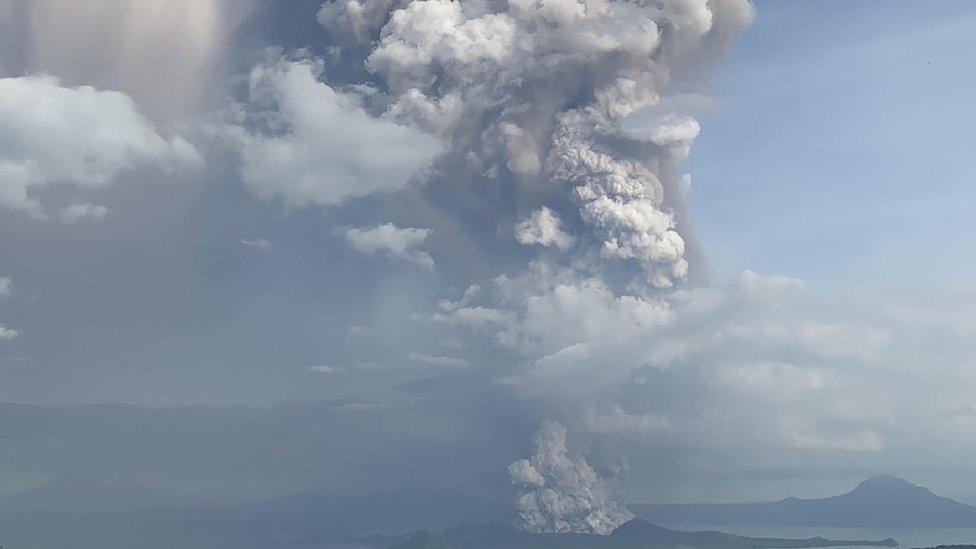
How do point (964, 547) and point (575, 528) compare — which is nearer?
point (575, 528)

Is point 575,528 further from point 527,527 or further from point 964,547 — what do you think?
point 964,547

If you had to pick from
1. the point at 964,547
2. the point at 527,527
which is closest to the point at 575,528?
the point at 527,527

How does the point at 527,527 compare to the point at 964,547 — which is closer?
the point at 527,527
